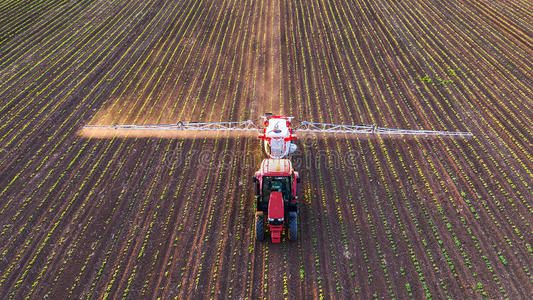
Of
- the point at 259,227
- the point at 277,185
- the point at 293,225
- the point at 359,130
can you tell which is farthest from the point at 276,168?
the point at 359,130

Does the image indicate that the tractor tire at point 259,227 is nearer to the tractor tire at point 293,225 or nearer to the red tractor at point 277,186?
the red tractor at point 277,186

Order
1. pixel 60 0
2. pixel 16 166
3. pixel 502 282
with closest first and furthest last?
pixel 502 282, pixel 16 166, pixel 60 0

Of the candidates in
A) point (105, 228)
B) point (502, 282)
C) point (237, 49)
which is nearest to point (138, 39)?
point (237, 49)

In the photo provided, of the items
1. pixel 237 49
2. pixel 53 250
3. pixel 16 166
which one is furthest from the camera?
pixel 237 49

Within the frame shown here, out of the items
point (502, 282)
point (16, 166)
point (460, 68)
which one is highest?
point (460, 68)

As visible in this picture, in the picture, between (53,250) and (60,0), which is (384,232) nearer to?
(53,250)

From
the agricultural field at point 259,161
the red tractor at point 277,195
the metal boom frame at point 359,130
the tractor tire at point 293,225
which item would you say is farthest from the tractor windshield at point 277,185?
the metal boom frame at point 359,130
